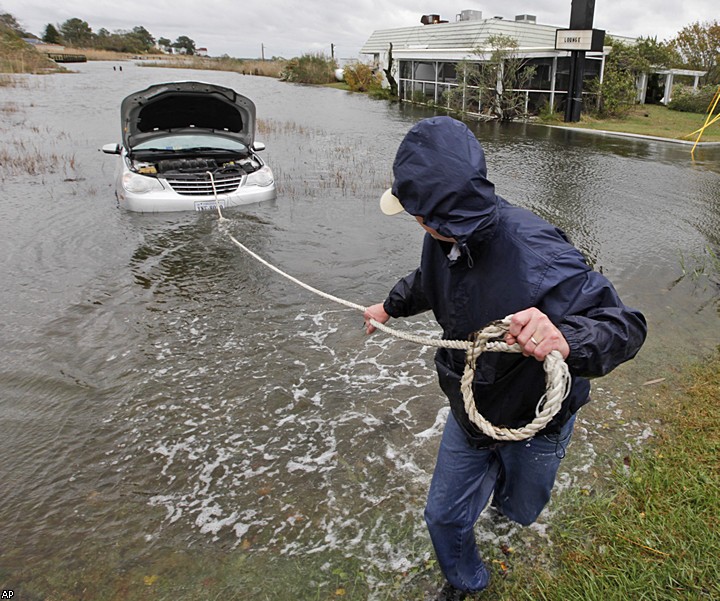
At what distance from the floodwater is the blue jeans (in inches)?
19.7

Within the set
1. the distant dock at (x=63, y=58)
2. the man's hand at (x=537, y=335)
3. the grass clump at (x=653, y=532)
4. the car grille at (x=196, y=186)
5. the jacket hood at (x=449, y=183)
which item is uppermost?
the distant dock at (x=63, y=58)

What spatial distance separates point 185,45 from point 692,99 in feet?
465

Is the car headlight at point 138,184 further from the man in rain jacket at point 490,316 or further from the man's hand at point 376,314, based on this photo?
the man in rain jacket at point 490,316

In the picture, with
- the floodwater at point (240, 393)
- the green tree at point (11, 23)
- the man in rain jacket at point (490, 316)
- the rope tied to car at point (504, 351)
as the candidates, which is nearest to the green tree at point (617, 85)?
the floodwater at point (240, 393)

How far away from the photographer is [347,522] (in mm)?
3174

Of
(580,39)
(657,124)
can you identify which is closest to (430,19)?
(580,39)

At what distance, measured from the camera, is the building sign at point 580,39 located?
74.3 feet

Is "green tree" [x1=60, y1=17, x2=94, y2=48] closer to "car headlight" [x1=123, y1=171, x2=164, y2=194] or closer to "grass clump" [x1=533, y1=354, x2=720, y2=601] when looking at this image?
"car headlight" [x1=123, y1=171, x2=164, y2=194]

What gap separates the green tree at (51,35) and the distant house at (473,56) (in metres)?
89.0

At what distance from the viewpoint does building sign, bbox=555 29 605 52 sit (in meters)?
22.6

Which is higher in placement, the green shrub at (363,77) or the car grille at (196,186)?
the green shrub at (363,77)

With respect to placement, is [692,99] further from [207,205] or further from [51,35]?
[51,35]

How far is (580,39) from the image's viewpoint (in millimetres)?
22703

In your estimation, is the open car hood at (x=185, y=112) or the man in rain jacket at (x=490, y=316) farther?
the open car hood at (x=185, y=112)
